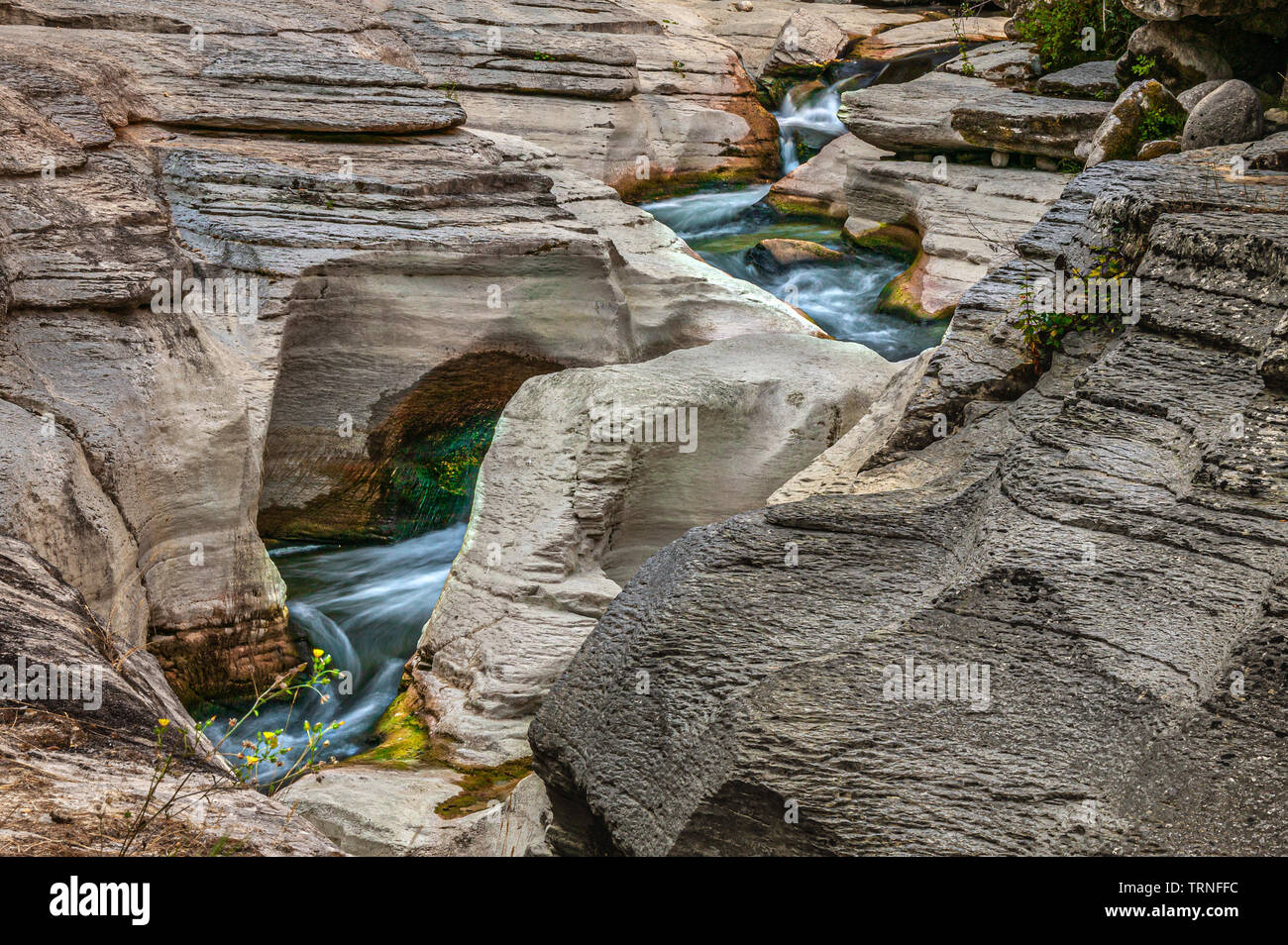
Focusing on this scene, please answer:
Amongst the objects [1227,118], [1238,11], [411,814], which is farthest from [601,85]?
[411,814]

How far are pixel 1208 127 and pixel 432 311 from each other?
607cm

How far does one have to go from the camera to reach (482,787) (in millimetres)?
6195

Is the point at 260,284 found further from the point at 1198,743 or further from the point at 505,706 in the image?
the point at 1198,743

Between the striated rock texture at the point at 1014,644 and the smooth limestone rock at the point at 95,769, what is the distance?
4.02 ft

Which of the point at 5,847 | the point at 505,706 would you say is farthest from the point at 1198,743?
the point at 505,706

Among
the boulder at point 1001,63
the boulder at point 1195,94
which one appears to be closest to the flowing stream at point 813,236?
the boulder at point 1001,63

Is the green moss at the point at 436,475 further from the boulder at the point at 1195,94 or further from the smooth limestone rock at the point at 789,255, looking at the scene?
the boulder at the point at 1195,94

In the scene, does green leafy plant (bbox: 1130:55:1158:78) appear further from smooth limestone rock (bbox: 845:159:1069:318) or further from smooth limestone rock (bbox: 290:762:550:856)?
smooth limestone rock (bbox: 290:762:550:856)

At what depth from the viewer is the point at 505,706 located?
670 cm

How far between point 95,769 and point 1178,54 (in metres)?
11.2

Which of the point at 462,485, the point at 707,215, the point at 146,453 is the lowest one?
the point at 462,485

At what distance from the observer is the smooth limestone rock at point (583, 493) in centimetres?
694

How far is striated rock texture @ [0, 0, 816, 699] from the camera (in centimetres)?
703

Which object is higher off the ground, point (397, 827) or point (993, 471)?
point (993, 471)
